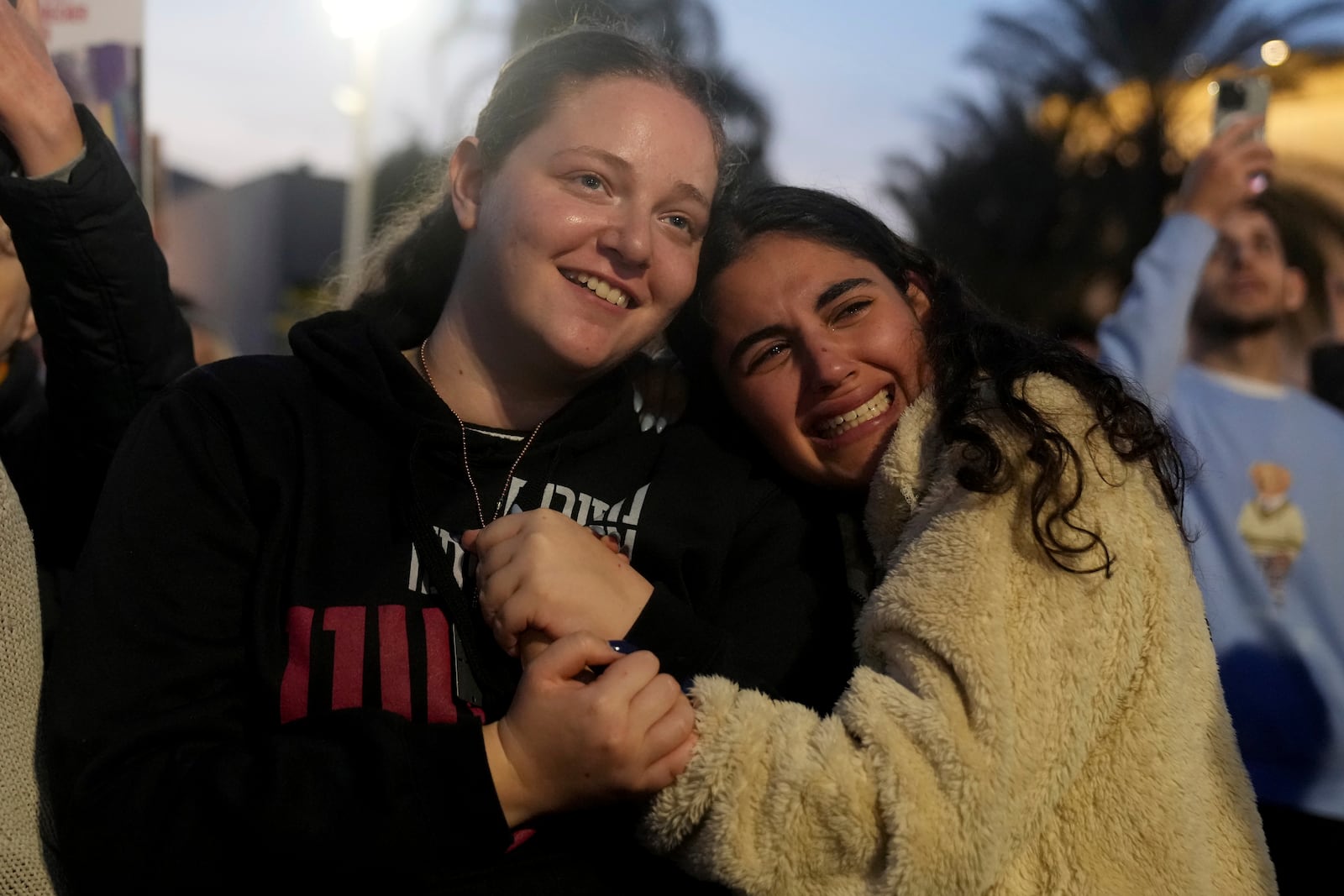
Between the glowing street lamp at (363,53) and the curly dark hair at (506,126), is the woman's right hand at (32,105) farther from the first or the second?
the glowing street lamp at (363,53)

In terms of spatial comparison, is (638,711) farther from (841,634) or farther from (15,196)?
(15,196)

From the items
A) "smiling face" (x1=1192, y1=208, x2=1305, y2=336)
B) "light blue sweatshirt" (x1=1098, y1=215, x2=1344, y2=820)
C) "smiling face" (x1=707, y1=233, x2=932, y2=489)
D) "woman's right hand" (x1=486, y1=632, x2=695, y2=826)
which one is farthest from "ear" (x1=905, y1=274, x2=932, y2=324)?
"smiling face" (x1=1192, y1=208, x2=1305, y2=336)

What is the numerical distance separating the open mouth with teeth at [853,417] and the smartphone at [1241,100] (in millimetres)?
2301

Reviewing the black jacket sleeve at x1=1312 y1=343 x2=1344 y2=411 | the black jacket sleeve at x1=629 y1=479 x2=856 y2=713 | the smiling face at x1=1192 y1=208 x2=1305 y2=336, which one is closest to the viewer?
the black jacket sleeve at x1=629 y1=479 x2=856 y2=713

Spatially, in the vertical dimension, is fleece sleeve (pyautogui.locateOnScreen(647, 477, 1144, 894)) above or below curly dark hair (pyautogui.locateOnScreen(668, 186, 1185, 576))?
below

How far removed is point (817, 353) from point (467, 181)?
27.4 inches

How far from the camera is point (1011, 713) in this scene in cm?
149

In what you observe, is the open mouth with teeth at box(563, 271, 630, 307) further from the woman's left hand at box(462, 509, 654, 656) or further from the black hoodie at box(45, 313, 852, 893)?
the woman's left hand at box(462, 509, 654, 656)

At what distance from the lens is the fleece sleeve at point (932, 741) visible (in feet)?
4.83

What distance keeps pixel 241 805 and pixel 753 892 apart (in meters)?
0.67

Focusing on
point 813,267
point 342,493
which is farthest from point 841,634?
point 342,493

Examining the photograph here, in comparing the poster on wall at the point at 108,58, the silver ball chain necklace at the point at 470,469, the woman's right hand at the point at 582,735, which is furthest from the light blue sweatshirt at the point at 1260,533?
the poster on wall at the point at 108,58

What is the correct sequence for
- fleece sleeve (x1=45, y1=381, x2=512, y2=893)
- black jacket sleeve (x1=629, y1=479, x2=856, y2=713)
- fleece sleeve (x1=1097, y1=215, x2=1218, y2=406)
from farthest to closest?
fleece sleeve (x1=1097, y1=215, x2=1218, y2=406)
black jacket sleeve (x1=629, y1=479, x2=856, y2=713)
fleece sleeve (x1=45, y1=381, x2=512, y2=893)

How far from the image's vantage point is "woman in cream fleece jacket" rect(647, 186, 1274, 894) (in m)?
1.49
